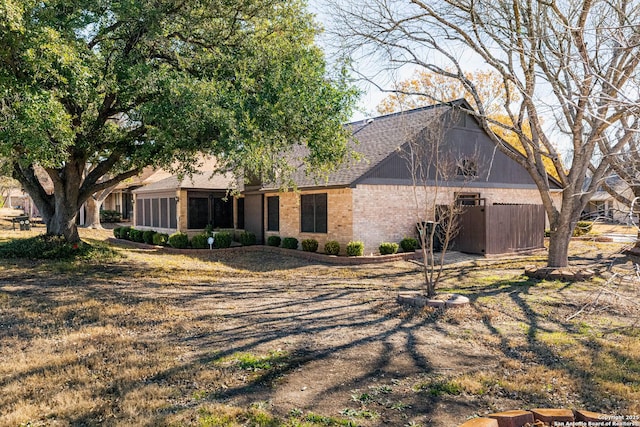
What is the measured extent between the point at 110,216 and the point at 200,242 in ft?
73.0

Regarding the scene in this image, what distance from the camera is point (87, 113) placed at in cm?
1279

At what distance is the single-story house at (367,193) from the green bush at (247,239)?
0.68 m

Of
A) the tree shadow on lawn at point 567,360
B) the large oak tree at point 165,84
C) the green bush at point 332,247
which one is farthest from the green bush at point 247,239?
the tree shadow on lawn at point 567,360

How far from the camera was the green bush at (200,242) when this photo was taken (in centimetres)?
2041

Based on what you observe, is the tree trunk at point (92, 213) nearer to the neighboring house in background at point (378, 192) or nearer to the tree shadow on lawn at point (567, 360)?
the neighboring house in background at point (378, 192)

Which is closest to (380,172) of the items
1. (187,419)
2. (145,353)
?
(145,353)

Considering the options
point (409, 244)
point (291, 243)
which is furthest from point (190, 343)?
point (291, 243)

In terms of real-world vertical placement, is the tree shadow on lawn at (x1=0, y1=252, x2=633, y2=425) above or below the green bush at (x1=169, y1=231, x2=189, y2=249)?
below

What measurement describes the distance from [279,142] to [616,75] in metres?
9.15

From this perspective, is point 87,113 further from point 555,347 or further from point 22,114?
point 555,347

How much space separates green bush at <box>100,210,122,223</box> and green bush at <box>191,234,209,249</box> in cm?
2156

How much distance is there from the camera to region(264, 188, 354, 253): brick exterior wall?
17.6 metres

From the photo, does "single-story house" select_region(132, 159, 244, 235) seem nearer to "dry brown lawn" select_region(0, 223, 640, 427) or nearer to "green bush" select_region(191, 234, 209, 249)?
"green bush" select_region(191, 234, 209, 249)

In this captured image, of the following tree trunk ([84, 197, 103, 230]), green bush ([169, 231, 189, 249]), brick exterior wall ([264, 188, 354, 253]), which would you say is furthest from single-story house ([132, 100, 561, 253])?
tree trunk ([84, 197, 103, 230])
